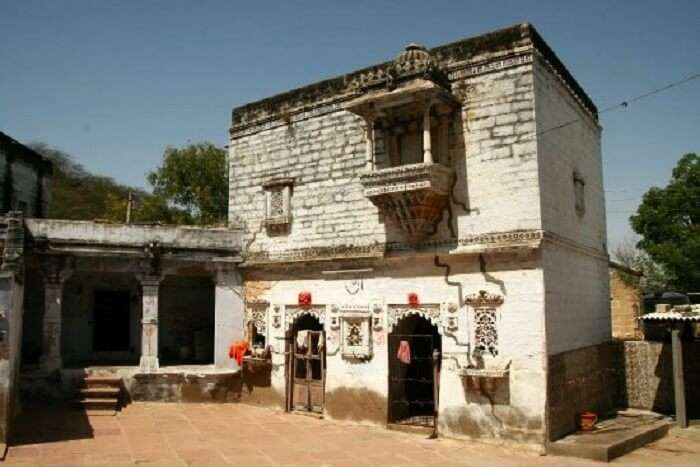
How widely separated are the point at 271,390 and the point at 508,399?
598 cm

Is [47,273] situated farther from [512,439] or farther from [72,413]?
[512,439]

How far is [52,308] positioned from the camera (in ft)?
44.7

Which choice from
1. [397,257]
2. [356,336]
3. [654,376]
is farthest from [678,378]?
[356,336]

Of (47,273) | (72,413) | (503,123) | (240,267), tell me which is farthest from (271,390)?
(503,123)

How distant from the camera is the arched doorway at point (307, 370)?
13172 mm

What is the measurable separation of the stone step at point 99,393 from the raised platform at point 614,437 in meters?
9.31

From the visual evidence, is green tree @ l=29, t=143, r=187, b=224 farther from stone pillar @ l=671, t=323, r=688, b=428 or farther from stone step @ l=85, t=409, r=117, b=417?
stone pillar @ l=671, t=323, r=688, b=428

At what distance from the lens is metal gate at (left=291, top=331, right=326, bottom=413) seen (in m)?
13.1

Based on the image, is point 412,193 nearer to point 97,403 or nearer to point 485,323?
point 485,323

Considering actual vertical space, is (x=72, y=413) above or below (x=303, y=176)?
below

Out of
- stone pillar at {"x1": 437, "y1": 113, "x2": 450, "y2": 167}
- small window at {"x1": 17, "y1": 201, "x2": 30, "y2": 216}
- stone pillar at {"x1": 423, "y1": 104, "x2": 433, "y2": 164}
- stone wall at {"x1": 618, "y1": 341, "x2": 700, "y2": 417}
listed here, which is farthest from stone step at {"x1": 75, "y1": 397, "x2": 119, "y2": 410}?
stone wall at {"x1": 618, "y1": 341, "x2": 700, "y2": 417}

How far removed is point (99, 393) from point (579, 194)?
37.6 feet

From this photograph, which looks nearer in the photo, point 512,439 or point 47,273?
point 512,439

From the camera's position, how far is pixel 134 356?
54.3 feet
